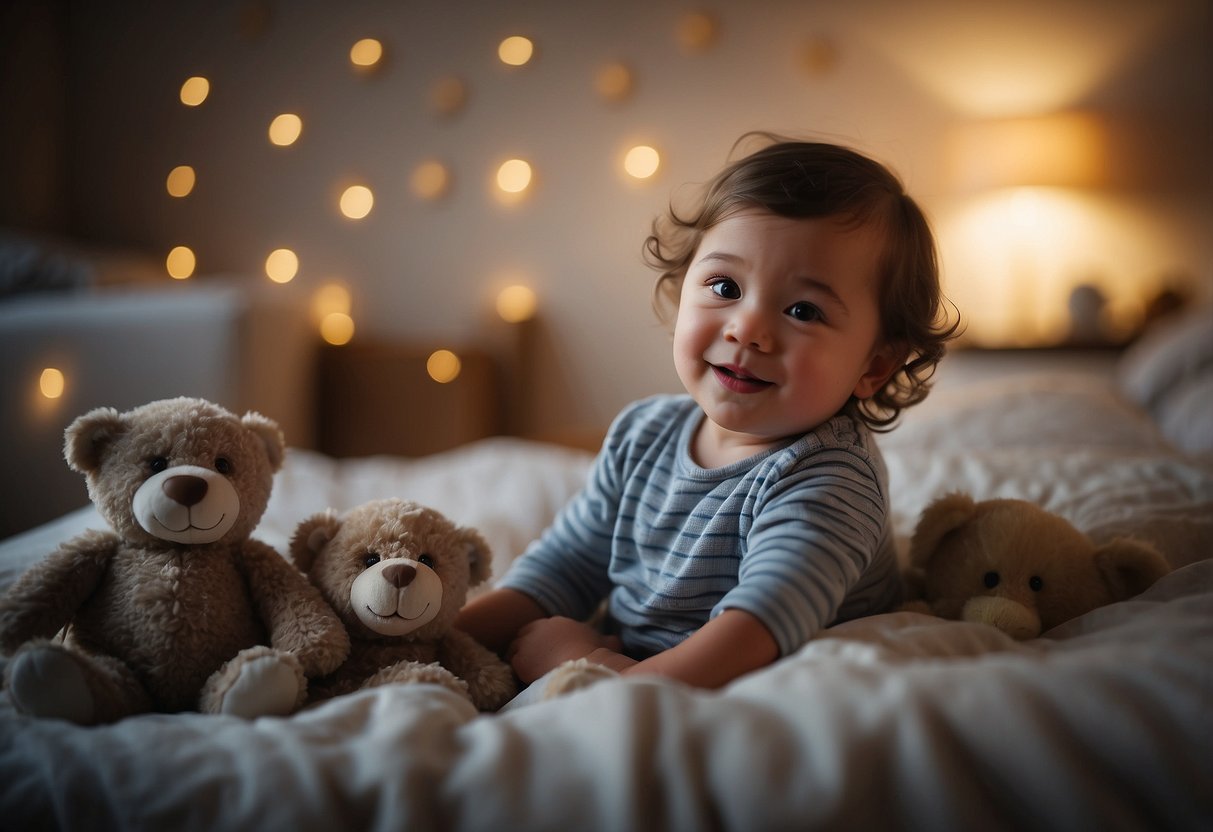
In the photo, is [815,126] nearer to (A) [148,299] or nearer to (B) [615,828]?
(A) [148,299]

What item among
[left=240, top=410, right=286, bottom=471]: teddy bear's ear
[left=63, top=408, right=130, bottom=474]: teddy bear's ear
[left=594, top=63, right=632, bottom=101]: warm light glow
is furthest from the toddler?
[left=594, top=63, right=632, bottom=101]: warm light glow

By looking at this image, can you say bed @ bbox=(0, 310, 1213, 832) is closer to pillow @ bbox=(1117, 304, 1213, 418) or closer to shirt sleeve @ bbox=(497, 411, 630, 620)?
shirt sleeve @ bbox=(497, 411, 630, 620)

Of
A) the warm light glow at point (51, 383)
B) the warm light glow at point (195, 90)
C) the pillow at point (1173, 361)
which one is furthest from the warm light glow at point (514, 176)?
the pillow at point (1173, 361)

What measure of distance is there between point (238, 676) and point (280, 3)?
7.37 ft

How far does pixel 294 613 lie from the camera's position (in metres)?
0.62

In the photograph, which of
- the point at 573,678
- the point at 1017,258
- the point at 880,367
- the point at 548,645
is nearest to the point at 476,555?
the point at 548,645

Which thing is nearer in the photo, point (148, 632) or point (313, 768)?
point (313, 768)

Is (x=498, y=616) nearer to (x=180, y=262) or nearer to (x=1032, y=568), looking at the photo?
(x=1032, y=568)

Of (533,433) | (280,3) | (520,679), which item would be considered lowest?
(533,433)

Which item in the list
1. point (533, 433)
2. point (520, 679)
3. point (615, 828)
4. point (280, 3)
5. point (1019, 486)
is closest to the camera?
point (615, 828)

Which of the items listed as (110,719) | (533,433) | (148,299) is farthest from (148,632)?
(533,433)

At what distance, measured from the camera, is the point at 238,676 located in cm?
55

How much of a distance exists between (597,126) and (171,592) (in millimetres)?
2107

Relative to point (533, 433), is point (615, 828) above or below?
above
